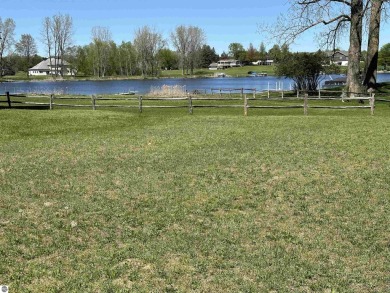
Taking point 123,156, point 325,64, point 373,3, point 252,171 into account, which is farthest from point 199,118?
point 325,64

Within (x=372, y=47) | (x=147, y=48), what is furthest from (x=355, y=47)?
(x=147, y=48)

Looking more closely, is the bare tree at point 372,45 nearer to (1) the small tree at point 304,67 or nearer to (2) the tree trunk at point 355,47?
(2) the tree trunk at point 355,47

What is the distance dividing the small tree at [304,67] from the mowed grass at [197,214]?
25.0 meters

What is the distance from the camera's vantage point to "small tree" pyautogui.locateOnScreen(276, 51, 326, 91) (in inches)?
1481

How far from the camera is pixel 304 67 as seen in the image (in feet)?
124

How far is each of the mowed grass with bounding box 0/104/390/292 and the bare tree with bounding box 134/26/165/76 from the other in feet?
374

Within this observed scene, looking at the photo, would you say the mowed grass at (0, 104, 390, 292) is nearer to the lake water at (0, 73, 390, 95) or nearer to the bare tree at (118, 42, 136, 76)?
the lake water at (0, 73, 390, 95)

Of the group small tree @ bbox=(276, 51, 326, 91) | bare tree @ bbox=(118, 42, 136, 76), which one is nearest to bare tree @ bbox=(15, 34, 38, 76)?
bare tree @ bbox=(118, 42, 136, 76)

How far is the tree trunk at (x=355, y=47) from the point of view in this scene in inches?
1150

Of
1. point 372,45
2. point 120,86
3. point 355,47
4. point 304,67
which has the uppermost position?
point 372,45

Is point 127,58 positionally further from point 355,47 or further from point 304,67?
point 355,47

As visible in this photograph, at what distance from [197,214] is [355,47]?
26.4 m

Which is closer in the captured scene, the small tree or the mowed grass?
the mowed grass

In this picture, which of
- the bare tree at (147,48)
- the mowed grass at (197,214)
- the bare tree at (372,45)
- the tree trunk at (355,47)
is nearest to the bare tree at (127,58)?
the bare tree at (147,48)
